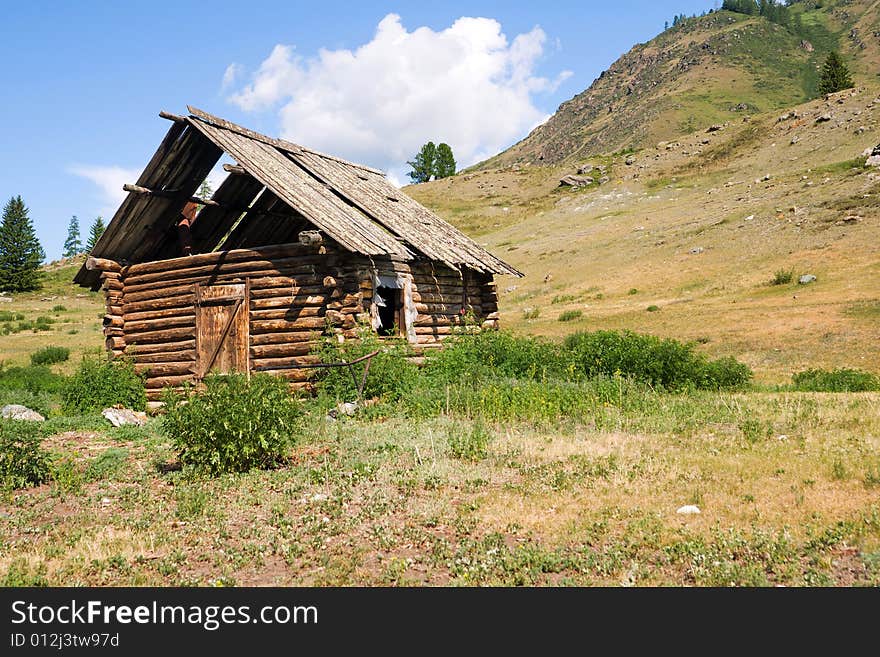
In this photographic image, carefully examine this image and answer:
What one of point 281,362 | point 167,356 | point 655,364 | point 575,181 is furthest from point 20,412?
point 575,181

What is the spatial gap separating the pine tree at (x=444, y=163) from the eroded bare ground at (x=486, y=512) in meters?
88.1

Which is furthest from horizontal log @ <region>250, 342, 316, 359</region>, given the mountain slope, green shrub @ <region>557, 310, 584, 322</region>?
the mountain slope

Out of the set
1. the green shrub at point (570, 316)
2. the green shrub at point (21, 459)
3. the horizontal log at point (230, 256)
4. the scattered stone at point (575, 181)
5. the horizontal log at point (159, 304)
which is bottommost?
the green shrub at point (21, 459)

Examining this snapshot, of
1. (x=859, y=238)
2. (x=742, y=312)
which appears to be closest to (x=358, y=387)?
(x=742, y=312)

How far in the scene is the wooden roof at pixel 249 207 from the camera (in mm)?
15438

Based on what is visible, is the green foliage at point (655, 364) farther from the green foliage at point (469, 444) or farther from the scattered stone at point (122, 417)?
the scattered stone at point (122, 417)

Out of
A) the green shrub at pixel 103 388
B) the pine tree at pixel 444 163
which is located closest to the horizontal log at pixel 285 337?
the green shrub at pixel 103 388

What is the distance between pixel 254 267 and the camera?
15664 millimetres

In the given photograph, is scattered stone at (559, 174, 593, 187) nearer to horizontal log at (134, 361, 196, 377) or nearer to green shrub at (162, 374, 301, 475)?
horizontal log at (134, 361, 196, 377)

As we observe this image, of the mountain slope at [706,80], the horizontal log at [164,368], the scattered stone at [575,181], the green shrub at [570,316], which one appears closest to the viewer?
the horizontal log at [164,368]

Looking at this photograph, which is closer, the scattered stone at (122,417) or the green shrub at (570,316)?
the scattered stone at (122,417)

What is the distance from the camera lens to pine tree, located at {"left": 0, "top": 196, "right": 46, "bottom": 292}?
193 feet

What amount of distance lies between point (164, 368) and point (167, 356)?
11.7 inches

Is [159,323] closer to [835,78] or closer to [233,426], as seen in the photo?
[233,426]
